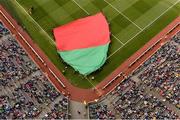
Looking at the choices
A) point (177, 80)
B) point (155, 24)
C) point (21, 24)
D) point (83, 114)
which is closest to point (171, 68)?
point (177, 80)

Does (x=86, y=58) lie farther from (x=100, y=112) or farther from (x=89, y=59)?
(x=100, y=112)

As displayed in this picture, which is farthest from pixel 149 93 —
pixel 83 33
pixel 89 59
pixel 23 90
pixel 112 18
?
pixel 23 90

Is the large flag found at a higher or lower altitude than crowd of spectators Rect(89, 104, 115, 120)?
higher

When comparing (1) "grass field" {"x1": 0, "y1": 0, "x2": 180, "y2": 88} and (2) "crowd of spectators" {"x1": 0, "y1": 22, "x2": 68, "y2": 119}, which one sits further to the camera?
(1) "grass field" {"x1": 0, "y1": 0, "x2": 180, "y2": 88}

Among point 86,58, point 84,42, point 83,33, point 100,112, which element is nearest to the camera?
point 100,112

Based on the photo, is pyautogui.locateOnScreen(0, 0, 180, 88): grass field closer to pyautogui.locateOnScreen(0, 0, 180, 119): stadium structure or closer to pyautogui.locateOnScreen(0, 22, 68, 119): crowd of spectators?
pyautogui.locateOnScreen(0, 0, 180, 119): stadium structure

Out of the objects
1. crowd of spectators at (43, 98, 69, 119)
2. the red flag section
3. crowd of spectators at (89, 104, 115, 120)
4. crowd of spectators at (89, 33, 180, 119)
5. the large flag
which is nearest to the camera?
crowd of spectators at (43, 98, 69, 119)

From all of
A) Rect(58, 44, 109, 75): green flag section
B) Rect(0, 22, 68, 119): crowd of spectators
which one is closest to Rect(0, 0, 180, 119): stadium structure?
Rect(58, 44, 109, 75): green flag section

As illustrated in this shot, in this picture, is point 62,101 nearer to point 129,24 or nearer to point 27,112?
point 27,112
